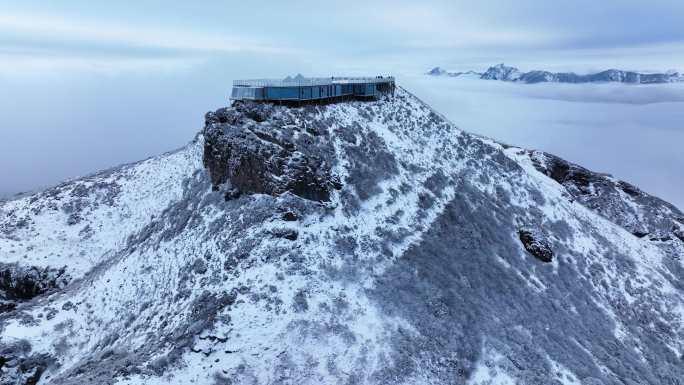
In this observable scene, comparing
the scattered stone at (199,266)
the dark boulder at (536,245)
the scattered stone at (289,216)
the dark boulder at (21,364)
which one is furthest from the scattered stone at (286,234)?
the dark boulder at (536,245)

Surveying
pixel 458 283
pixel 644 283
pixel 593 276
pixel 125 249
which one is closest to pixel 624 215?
pixel 644 283

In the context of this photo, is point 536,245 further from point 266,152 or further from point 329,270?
point 266,152

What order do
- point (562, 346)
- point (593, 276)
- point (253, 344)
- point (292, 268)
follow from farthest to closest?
point (593, 276) → point (562, 346) → point (292, 268) → point (253, 344)

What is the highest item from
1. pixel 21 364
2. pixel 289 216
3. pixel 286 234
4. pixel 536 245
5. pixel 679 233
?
pixel 289 216

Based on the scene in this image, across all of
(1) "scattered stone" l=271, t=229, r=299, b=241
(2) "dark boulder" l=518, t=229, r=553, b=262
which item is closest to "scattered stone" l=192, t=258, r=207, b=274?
(1) "scattered stone" l=271, t=229, r=299, b=241

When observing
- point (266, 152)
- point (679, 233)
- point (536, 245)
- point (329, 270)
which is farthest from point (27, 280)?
point (679, 233)

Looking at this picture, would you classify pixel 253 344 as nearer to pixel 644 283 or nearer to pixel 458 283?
pixel 458 283
